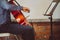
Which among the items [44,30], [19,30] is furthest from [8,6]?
[44,30]

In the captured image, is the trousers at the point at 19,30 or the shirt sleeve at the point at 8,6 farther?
the trousers at the point at 19,30

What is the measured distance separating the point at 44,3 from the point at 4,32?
70.4 inches

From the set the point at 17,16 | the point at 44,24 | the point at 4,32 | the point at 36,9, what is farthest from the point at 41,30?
the point at 4,32

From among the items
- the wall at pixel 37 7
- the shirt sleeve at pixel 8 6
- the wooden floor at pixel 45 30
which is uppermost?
the shirt sleeve at pixel 8 6

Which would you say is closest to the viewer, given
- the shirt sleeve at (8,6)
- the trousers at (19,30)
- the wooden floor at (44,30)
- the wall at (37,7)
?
the shirt sleeve at (8,6)

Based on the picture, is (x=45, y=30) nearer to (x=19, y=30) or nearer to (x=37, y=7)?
(x=37, y=7)

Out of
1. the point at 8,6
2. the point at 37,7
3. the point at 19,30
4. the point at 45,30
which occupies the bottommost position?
the point at 45,30

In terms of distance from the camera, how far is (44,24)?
393cm

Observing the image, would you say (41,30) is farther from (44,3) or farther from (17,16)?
(17,16)

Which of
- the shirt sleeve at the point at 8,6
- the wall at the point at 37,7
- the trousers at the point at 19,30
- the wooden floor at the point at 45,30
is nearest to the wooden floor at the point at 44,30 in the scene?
the wooden floor at the point at 45,30

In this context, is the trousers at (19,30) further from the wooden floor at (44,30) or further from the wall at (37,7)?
the wall at (37,7)

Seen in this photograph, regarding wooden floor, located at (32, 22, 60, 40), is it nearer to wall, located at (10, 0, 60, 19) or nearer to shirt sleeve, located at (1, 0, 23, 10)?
wall, located at (10, 0, 60, 19)

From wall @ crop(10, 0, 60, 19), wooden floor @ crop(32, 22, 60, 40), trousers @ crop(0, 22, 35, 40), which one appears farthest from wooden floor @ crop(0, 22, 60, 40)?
trousers @ crop(0, 22, 35, 40)

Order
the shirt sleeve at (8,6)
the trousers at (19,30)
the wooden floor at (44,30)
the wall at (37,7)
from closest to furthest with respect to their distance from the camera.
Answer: the shirt sleeve at (8,6)
the trousers at (19,30)
the wooden floor at (44,30)
the wall at (37,7)
